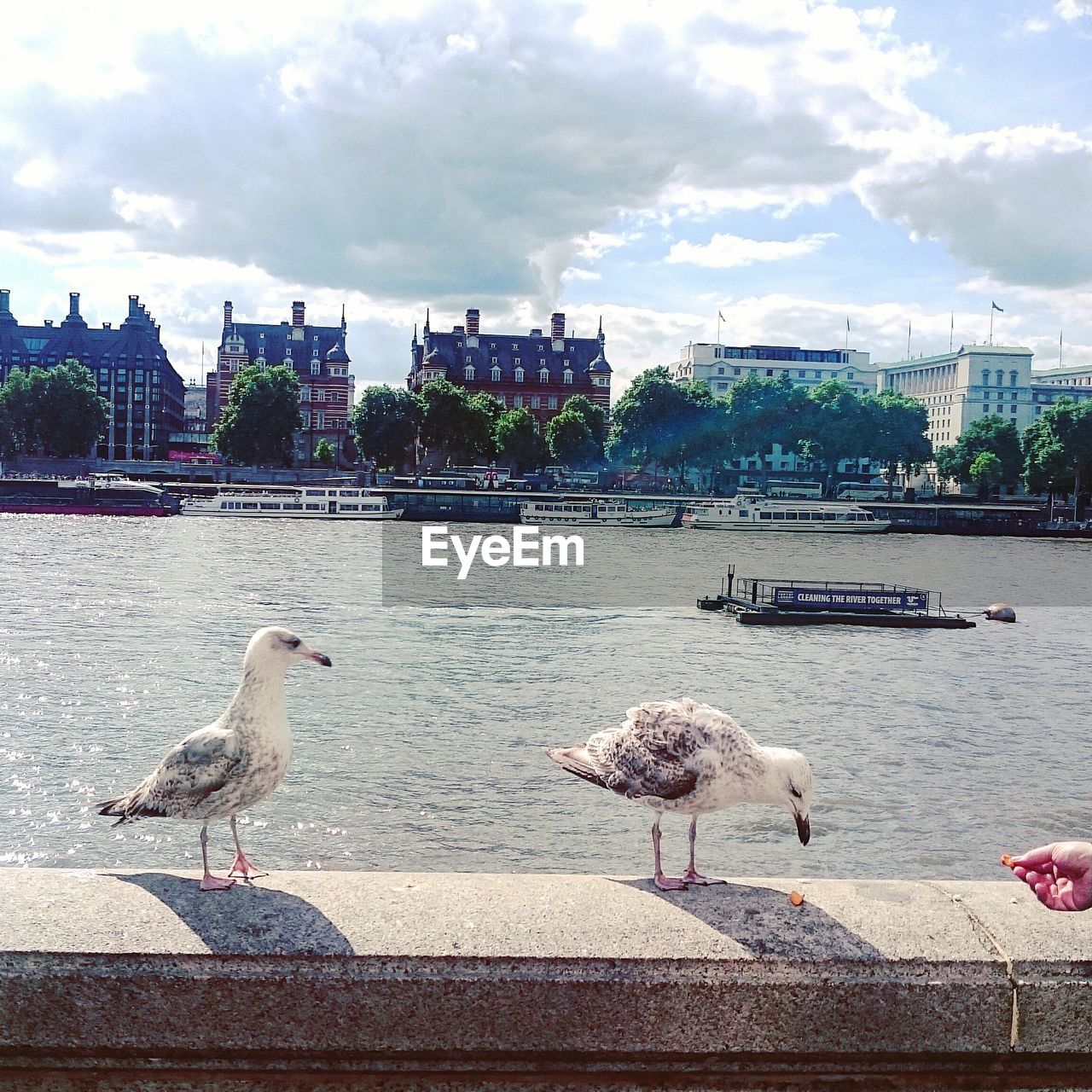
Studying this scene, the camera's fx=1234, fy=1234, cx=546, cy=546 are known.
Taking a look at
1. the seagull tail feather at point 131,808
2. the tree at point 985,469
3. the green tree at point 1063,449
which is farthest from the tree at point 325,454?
the seagull tail feather at point 131,808

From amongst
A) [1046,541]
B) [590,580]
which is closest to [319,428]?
[1046,541]

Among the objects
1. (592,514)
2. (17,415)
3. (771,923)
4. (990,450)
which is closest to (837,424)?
(990,450)

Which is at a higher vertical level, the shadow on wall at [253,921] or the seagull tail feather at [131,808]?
the shadow on wall at [253,921]

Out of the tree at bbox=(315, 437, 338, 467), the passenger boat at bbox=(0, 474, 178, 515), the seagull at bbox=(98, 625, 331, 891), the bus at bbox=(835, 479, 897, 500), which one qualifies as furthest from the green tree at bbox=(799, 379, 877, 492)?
the seagull at bbox=(98, 625, 331, 891)

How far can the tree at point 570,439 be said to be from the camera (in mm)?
106500

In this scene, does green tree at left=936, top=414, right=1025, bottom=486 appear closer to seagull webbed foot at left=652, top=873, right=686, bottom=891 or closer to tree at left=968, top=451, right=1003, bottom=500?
tree at left=968, top=451, right=1003, bottom=500

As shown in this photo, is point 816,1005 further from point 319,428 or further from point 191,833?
point 319,428

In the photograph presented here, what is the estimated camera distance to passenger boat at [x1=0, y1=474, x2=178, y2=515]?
84.7 meters

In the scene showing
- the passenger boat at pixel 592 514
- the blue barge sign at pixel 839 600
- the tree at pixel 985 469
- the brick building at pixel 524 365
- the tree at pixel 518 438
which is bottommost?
the blue barge sign at pixel 839 600

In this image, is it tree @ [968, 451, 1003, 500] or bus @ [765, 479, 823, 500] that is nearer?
tree @ [968, 451, 1003, 500]

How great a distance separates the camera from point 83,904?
3.19m

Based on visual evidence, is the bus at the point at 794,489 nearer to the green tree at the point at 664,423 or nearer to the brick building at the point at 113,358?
the green tree at the point at 664,423

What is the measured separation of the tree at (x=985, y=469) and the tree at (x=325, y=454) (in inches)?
2402

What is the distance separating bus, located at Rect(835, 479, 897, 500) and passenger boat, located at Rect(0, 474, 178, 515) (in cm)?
5824
